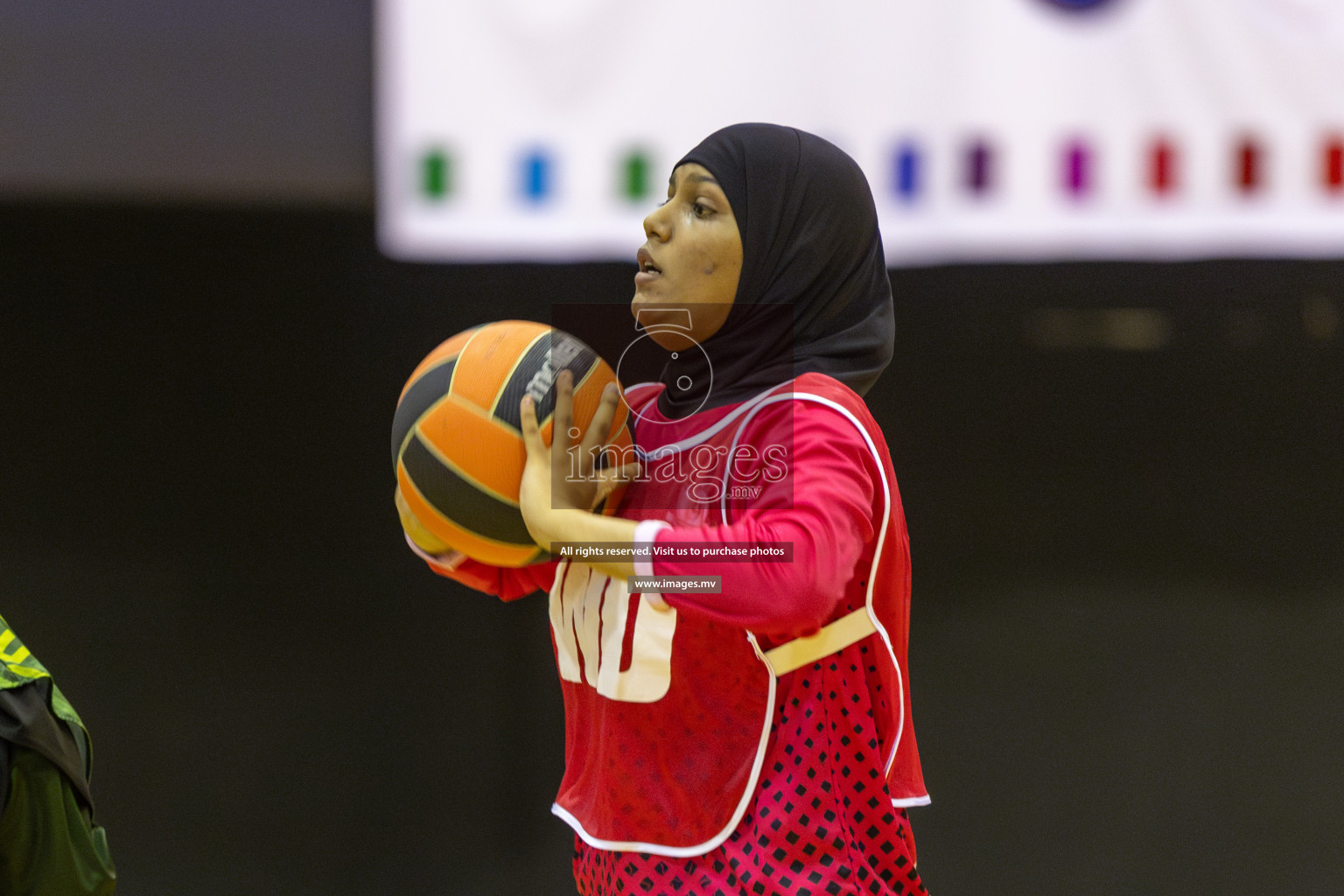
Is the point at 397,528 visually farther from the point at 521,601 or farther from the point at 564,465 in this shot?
the point at 564,465

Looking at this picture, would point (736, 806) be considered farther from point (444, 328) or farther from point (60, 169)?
point (60, 169)

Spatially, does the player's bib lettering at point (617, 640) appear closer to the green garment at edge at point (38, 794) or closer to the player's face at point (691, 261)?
the player's face at point (691, 261)

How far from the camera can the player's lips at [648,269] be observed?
143 cm

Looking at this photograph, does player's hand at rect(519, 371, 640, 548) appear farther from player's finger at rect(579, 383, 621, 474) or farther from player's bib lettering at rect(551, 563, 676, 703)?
player's bib lettering at rect(551, 563, 676, 703)

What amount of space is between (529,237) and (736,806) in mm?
1570

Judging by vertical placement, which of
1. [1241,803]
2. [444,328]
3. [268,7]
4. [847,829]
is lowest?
[1241,803]

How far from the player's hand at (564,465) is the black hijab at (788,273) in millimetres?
146

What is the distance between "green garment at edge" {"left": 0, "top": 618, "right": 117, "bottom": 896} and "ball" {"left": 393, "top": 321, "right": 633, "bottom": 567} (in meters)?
0.55

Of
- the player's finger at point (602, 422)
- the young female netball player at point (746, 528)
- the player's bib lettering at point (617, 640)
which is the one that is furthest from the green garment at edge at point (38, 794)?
the player's finger at point (602, 422)

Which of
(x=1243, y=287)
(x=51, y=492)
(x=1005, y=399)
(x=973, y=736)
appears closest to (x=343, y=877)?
(x=51, y=492)

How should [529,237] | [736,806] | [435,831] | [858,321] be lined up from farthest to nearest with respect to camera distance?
[435,831] < [529,237] < [858,321] < [736,806]

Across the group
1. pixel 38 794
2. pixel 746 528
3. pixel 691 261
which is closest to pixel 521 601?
pixel 38 794

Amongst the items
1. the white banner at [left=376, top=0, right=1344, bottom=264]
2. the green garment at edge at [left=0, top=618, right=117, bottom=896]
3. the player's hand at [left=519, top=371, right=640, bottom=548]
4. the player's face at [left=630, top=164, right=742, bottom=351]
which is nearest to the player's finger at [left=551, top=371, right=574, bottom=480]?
the player's hand at [left=519, top=371, right=640, bottom=548]

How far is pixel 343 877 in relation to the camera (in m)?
2.70
